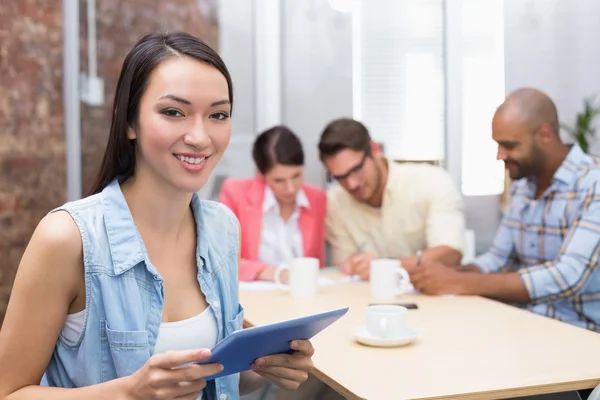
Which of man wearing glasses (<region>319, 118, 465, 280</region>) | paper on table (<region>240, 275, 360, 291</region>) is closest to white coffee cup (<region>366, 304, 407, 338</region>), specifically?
paper on table (<region>240, 275, 360, 291</region>)

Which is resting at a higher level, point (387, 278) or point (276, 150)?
point (276, 150)

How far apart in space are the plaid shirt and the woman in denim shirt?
127 centimetres

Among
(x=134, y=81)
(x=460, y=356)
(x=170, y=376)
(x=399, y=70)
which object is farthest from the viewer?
(x=399, y=70)

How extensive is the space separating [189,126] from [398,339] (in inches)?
28.6

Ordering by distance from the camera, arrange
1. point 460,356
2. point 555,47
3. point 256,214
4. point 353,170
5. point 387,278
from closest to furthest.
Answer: point 460,356 → point 387,278 → point 353,170 → point 256,214 → point 555,47

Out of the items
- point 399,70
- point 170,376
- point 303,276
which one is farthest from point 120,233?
point 399,70

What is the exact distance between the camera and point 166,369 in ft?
3.73

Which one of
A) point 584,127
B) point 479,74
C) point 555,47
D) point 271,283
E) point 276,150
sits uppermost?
point 555,47

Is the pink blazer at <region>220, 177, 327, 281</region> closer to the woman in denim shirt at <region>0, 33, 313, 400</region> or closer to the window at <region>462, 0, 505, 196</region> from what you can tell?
the window at <region>462, 0, 505, 196</region>

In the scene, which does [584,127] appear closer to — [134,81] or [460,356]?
[460,356]

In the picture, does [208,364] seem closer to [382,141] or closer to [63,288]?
[63,288]

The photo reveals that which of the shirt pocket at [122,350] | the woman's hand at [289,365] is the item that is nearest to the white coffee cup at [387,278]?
the woman's hand at [289,365]

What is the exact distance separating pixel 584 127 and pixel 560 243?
1650mm

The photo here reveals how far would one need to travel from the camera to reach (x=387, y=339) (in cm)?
169
